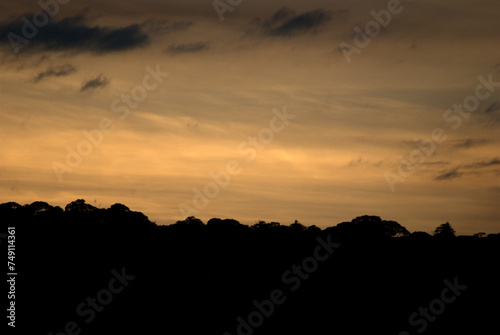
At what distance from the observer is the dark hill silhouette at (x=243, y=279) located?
232 feet

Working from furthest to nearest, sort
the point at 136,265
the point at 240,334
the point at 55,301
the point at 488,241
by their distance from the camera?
the point at 488,241 < the point at 136,265 < the point at 55,301 < the point at 240,334

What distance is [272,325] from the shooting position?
71.4 m

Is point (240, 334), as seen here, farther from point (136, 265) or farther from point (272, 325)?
point (136, 265)

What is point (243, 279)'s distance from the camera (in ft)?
273

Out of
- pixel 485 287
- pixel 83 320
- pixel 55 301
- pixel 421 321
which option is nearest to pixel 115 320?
pixel 83 320

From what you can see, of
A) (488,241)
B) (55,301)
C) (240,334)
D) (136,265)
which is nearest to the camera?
(240,334)

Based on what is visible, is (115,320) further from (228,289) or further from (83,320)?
(228,289)

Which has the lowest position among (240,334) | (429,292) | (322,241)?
(240,334)

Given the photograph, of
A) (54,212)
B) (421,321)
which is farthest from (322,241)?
(54,212)

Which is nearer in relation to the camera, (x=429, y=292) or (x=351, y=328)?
(x=351, y=328)

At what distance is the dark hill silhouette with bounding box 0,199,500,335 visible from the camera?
232 feet

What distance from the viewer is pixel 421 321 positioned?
6944 cm

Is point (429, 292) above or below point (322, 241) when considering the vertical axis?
below

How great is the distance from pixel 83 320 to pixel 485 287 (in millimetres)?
47005
